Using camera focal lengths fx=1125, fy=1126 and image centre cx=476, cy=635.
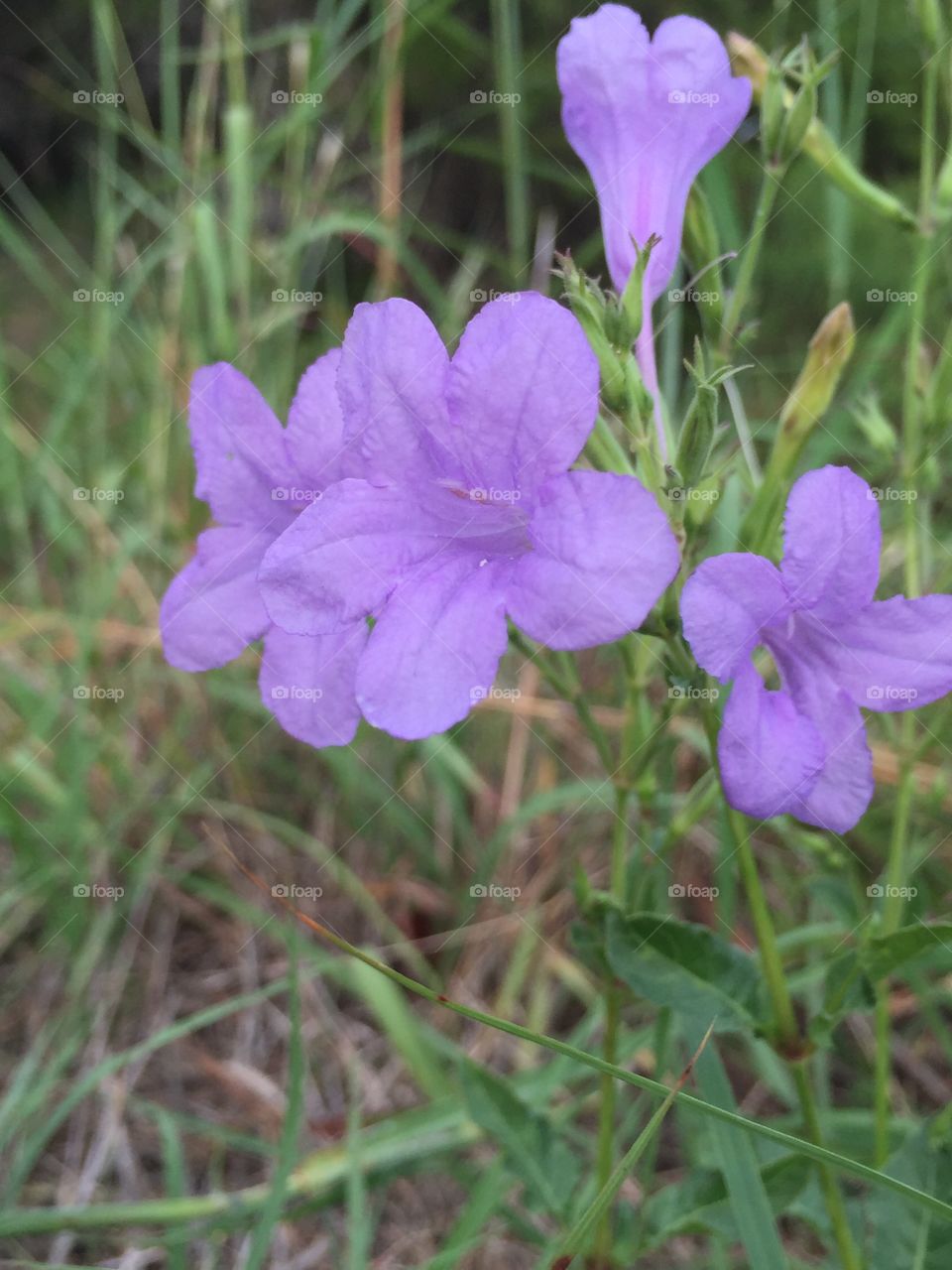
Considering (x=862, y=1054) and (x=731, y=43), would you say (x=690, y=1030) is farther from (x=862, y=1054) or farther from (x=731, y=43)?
(x=731, y=43)

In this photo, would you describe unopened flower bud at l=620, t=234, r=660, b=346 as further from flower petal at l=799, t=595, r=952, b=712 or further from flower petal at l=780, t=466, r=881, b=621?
flower petal at l=799, t=595, r=952, b=712

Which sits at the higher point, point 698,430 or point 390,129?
point 390,129

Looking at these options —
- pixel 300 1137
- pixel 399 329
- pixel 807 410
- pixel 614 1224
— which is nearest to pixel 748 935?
pixel 614 1224

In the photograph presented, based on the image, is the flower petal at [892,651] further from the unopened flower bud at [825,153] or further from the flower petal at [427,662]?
the unopened flower bud at [825,153]

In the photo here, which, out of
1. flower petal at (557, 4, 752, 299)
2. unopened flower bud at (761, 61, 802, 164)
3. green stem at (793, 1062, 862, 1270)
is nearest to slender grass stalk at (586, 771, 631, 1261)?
green stem at (793, 1062, 862, 1270)

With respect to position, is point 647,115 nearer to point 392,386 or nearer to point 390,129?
point 392,386

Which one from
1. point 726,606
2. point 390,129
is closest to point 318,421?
point 726,606
